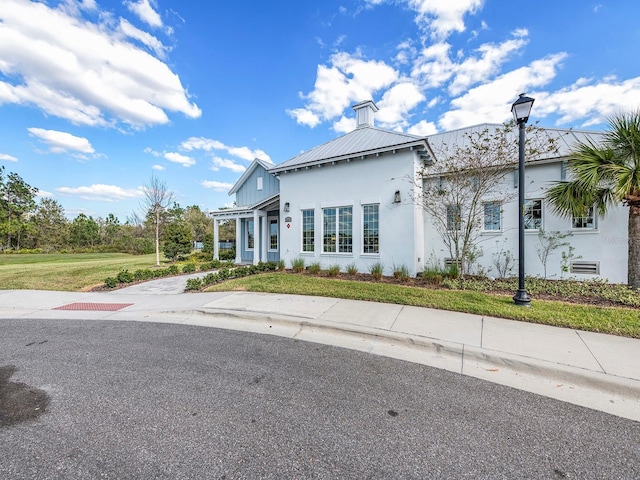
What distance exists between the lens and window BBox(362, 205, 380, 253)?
10.4 metres

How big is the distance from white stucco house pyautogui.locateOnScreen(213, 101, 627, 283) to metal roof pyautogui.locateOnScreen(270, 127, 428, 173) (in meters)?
0.04

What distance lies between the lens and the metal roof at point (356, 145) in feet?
32.4

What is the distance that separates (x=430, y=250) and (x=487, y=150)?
4.20m

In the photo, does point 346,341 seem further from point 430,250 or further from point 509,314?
point 430,250

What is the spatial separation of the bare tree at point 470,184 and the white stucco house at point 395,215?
0.81 ft

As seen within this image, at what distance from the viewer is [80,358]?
4.03 m

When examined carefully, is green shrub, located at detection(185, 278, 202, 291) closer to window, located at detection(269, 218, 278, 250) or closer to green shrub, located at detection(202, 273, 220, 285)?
Result: green shrub, located at detection(202, 273, 220, 285)

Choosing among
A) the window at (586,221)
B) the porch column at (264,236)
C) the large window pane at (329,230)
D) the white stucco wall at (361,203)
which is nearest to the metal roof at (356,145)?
the white stucco wall at (361,203)

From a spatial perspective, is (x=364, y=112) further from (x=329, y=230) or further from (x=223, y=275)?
(x=223, y=275)

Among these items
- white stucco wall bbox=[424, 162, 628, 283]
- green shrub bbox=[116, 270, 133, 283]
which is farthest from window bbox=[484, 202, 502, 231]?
green shrub bbox=[116, 270, 133, 283]

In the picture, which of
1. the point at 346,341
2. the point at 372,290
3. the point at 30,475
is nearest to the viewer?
the point at 30,475

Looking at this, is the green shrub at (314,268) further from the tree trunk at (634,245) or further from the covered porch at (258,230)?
the tree trunk at (634,245)

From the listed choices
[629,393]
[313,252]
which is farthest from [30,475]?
[313,252]

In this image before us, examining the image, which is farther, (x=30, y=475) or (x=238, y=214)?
(x=238, y=214)
